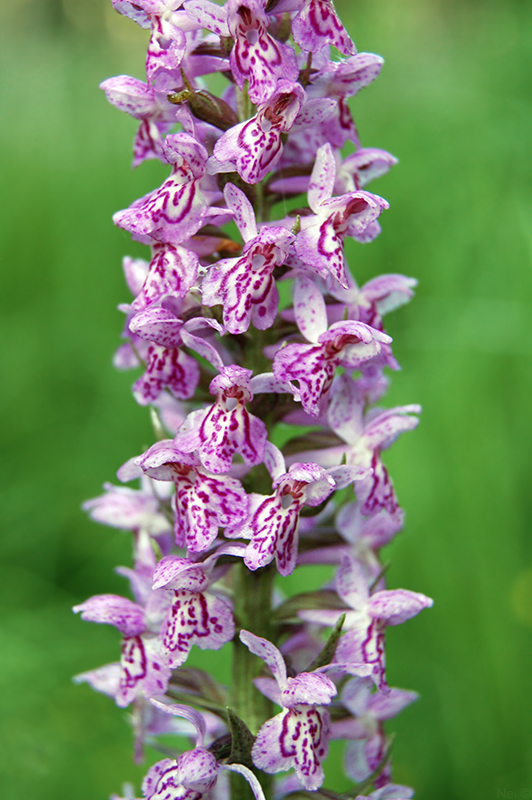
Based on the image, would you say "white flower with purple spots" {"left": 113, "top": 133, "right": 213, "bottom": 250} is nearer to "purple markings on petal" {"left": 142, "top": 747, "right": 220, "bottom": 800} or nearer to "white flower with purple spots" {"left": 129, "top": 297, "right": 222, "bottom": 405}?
"white flower with purple spots" {"left": 129, "top": 297, "right": 222, "bottom": 405}

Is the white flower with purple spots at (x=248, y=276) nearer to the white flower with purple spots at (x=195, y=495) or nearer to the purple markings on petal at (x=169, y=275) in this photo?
the purple markings on petal at (x=169, y=275)

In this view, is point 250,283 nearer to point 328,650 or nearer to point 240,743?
point 328,650

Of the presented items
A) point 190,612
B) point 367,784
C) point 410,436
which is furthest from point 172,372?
point 410,436

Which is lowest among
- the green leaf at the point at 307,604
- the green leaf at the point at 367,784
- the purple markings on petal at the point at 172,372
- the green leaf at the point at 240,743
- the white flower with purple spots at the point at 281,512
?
the green leaf at the point at 367,784

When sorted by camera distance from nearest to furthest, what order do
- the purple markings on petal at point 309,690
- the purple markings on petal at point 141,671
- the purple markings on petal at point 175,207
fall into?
the purple markings on petal at point 309,690, the purple markings on petal at point 175,207, the purple markings on petal at point 141,671

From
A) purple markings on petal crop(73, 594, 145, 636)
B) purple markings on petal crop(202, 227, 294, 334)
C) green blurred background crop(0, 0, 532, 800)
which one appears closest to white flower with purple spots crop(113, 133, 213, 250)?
purple markings on petal crop(202, 227, 294, 334)

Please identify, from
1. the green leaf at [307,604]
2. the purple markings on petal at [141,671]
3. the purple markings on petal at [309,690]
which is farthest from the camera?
the green leaf at [307,604]

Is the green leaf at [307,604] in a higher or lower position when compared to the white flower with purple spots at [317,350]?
lower

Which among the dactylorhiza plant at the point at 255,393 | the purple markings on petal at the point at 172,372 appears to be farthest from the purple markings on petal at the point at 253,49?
the purple markings on petal at the point at 172,372
